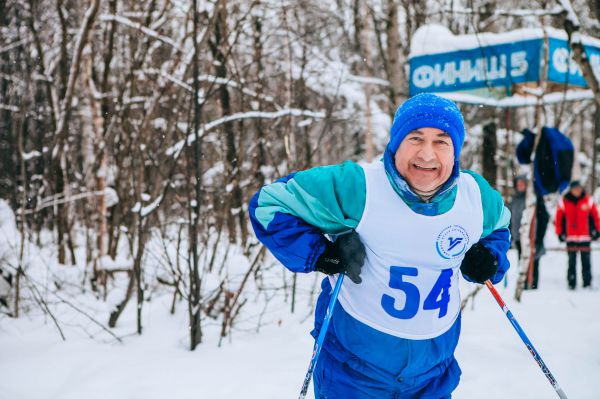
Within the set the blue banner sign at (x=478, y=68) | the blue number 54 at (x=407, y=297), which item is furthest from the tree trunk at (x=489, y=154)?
the blue number 54 at (x=407, y=297)

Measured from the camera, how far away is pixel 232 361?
3.57 meters

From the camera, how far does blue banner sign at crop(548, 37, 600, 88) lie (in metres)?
4.24

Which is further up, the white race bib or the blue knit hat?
the blue knit hat

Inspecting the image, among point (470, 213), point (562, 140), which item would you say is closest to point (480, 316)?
point (562, 140)

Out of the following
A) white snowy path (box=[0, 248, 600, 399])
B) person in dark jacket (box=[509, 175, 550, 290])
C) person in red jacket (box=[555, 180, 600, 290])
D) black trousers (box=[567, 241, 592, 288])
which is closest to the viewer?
white snowy path (box=[0, 248, 600, 399])

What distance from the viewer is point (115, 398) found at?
2.96m

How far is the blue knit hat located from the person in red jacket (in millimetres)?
5991

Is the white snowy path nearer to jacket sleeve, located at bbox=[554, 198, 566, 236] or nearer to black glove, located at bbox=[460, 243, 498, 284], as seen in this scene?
black glove, located at bbox=[460, 243, 498, 284]

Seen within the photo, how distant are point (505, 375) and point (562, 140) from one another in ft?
7.97

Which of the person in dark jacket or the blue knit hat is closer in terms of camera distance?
the blue knit hat

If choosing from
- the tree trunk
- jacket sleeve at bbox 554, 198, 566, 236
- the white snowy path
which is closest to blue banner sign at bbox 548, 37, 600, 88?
the white snowy path

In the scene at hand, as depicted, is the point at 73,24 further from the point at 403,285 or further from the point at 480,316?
the point at 403,285

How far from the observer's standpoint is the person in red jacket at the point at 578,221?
22.8 ft

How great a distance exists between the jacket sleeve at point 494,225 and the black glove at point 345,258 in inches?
21.8
